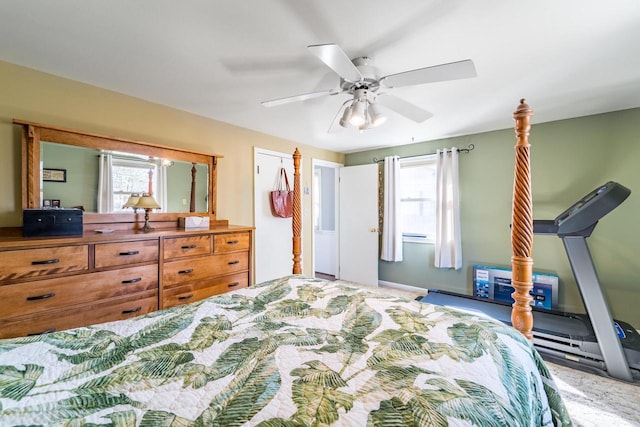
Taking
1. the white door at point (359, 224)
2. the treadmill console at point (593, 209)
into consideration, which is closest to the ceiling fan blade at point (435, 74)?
the treadmill console at point (593, 209)

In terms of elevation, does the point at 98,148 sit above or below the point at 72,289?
above

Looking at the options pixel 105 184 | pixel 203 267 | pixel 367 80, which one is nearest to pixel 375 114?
pixel 367 80

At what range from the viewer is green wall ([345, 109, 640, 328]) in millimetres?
2740

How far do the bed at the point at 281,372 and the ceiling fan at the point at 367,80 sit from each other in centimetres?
128

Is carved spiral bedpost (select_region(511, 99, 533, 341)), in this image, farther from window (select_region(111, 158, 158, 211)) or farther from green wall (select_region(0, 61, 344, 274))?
window (select_region(111, 158, 158, 211))

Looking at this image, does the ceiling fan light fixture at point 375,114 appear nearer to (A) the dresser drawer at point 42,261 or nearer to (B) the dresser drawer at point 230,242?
(B) the dresser drawer at point 230,242

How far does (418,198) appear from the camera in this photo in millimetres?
4188

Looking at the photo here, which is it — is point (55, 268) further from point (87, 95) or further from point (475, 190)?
point (475, 190)

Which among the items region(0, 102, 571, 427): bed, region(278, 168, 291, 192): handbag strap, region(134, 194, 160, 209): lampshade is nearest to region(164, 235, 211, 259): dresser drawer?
region(134, 194, 160, 209): lampshade

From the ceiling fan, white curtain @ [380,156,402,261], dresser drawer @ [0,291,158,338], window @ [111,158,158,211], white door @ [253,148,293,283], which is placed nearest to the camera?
the ceiling fan

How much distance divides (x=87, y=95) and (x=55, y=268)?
1446 millimetres

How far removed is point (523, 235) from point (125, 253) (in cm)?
264

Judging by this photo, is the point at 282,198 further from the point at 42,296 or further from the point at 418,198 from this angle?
the point at 42,296

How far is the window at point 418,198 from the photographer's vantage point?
13.3 ft
